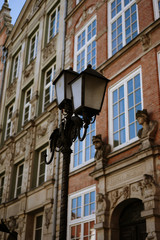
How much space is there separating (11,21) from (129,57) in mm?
18348

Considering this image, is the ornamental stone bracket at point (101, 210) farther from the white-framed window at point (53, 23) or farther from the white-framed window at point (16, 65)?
the white-framed window at point (16, 65)

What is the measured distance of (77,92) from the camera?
5844 millimetres

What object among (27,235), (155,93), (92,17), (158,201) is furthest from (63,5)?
(158,201)

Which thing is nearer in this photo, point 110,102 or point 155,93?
point 155,93

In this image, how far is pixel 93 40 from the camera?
14.6m

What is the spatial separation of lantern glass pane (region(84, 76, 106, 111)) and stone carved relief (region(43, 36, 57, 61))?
11.9 m

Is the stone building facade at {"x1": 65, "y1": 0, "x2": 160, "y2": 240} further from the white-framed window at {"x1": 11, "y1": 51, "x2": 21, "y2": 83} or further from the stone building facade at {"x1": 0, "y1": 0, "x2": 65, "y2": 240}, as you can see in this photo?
the white-framed window at {"x1": 11, "y1": 51, "x2": 21, "y2": 83}

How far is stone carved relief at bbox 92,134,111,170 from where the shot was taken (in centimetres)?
1114

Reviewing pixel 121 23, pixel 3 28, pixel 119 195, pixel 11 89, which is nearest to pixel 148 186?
pixel 119 195

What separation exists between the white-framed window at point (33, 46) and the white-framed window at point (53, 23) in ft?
4.65

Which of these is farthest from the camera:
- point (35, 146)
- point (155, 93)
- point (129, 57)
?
point (35, 146)

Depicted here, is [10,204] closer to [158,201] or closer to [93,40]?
[93,40]

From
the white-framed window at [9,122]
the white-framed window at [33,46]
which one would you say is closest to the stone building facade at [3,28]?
the white-framed window at [9,122]

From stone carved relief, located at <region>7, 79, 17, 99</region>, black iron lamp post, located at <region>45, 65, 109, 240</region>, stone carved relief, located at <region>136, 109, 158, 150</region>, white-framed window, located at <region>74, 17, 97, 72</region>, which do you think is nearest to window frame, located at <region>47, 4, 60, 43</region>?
white-framed window, located at <region>74, 17, 97, 72</region>
